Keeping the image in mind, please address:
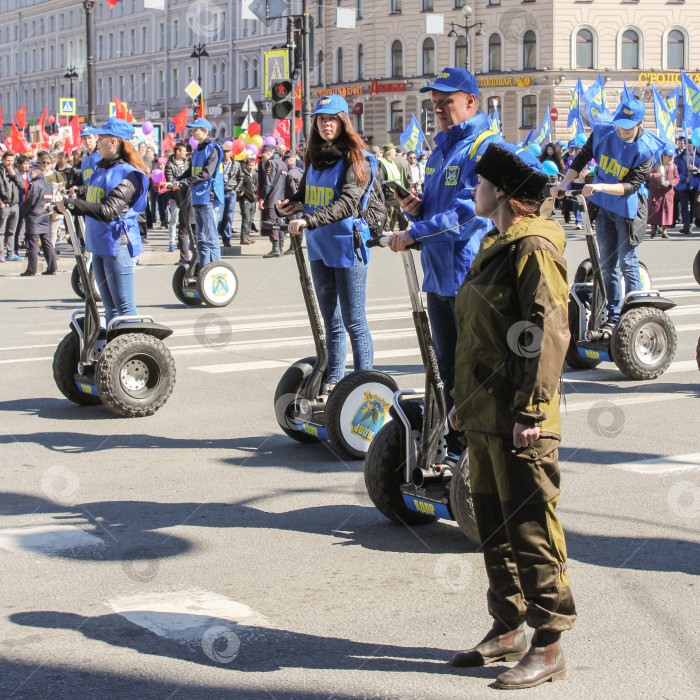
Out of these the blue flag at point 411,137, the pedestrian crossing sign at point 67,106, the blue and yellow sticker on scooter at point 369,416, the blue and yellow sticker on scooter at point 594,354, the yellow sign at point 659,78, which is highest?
the yellow sign at point 659,78

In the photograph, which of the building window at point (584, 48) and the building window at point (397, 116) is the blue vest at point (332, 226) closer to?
the building window at point (584, 48)

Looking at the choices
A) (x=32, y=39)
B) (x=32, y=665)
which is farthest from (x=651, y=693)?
(x=32, y=39)

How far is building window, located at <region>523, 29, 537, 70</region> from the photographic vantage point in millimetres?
65188

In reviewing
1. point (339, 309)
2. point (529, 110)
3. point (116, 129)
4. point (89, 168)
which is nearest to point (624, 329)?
point (339, 309)

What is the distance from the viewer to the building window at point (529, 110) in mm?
65062

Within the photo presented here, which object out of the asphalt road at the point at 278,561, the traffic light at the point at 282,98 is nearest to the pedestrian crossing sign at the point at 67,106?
the traffic light at the point at 282,98

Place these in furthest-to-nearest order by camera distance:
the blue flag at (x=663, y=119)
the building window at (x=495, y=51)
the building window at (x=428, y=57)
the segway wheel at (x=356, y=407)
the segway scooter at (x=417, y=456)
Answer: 1. the building window at (x=428, y=57)
2. the building window at (x=495, y=51)
3. the blue flag at (x=663, y=119)
4. the segway wheel at (x=356, y=407)
5. the segway scooter at (x=417, y=456)

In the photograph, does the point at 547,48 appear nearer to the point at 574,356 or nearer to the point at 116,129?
the point at 574,356

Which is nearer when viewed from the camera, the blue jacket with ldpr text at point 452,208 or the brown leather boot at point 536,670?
the brown leather boot at point 536,670

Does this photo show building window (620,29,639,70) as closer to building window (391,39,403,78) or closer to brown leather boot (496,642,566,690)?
building window (391,39,403,78)

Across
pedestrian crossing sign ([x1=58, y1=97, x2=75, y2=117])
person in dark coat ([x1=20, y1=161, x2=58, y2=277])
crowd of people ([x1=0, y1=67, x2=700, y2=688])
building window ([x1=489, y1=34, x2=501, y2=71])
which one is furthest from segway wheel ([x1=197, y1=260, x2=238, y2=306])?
building window ([x1=489, y1=34, x2=501, y2=71])

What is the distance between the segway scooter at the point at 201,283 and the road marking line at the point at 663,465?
326 inches

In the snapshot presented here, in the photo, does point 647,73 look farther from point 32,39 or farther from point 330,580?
point 330,580

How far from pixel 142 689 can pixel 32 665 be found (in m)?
0.43
